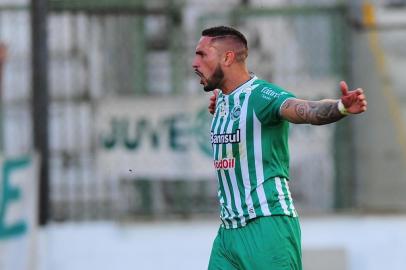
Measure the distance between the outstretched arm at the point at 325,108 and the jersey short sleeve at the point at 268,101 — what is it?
7cm

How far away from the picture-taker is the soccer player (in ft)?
19.5

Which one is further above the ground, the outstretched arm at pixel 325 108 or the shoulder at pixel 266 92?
the shoulder at pixel 266 92

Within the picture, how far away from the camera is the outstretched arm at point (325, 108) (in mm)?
5223

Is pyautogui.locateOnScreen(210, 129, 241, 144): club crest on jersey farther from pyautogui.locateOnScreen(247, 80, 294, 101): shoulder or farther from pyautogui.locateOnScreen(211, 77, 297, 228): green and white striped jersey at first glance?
pyautogui.locateOnScreen(247, 80, 294, 101): shoulder

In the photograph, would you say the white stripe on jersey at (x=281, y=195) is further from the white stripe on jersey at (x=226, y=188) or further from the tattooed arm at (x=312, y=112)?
the tattooed arm at (x=312, y=112)

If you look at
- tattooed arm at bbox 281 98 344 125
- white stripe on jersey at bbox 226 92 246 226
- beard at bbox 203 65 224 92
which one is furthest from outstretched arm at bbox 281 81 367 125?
beard at bbox 203 65 224 92

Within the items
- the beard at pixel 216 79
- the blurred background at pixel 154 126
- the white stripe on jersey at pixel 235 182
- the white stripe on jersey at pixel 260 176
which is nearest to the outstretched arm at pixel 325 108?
the white stripe on jersey at pixel 260 176

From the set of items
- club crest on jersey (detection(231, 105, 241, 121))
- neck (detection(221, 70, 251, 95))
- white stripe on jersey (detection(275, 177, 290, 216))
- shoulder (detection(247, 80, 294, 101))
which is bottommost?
white stripe on jersey (detection(275, 177, 290, 216))

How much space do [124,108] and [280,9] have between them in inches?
63.9

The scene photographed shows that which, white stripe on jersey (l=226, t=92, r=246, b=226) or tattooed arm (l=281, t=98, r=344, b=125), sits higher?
tattooed arm (l=281, t=98, r=344, b=125)

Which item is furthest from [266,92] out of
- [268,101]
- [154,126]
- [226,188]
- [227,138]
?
[154,126]

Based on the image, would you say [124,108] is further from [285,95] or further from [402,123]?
[285,95]

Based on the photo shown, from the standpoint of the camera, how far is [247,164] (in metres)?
6.00

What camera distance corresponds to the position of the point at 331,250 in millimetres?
9539
